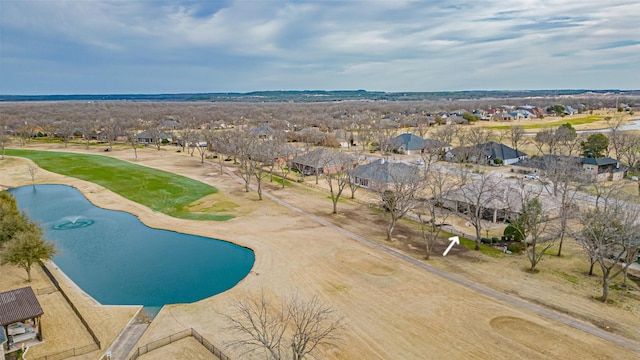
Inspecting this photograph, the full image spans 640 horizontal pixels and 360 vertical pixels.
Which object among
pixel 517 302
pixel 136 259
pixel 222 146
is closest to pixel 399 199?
pixel 517 302

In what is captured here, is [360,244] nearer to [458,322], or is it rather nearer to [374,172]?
[458,322]

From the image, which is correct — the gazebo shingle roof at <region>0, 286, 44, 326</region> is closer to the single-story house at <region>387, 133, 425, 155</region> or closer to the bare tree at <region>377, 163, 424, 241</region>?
the bare tree at <region>377, 163, 424, 241</region>

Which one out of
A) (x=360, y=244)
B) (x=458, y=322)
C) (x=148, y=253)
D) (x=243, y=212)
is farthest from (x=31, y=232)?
(x=458, y=322)

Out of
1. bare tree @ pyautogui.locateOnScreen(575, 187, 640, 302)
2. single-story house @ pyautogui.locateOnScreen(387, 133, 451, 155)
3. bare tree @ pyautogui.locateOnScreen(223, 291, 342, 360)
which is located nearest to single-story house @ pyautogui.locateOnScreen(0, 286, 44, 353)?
bare tree @ pyautogui.locateOnScreen(223, 291, 342, 360)

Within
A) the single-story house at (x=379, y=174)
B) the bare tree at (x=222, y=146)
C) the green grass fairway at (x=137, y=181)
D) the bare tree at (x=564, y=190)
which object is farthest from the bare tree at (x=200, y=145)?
the bare tree at (x=564, y=190)

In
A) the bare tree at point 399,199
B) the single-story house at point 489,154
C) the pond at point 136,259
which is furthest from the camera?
the single-story house at point 489,154

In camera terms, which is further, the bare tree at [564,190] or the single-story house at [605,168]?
the single-story house at [605,168]

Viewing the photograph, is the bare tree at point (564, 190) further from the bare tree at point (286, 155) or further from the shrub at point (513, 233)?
the bare tree at point (286, 155)
